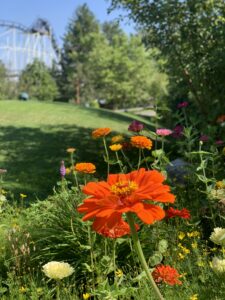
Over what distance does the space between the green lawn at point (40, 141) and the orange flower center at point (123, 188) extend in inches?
156

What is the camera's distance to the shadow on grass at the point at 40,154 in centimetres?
723

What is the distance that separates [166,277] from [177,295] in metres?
0.49

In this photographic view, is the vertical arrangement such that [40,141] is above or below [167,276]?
below

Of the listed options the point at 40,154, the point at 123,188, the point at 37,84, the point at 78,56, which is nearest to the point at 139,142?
the point at 123,188

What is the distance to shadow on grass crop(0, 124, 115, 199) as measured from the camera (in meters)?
7.23

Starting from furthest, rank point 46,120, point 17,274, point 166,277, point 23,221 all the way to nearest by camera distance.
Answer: point 46,120 < point 23,221 < point 17,274 < point 166,277

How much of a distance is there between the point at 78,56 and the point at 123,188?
54.7 metres

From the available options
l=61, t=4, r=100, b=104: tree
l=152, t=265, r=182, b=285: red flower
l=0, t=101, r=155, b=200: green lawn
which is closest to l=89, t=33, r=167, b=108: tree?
l=61, t=4, r=100, b=104: tree

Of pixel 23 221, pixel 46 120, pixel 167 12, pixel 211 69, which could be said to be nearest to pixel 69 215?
pixel 23 221

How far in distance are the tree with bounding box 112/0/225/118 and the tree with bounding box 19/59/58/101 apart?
32.3 metres

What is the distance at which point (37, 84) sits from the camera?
4228 cm

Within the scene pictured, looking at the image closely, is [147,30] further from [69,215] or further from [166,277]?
[166,277]

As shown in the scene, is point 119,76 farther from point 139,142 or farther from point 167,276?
point 167,276

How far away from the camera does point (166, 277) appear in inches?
81.2
